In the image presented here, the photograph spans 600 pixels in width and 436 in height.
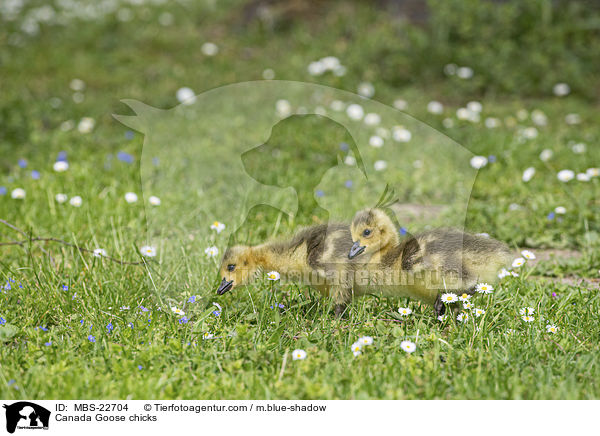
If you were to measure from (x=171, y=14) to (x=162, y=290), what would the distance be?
32.6ft

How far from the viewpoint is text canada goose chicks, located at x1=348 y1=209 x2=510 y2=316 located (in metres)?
3.94

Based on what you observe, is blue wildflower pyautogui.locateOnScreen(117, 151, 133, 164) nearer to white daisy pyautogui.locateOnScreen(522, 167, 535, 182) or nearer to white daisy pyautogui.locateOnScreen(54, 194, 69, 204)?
white daisy pyautogui.locateOnScreen(54, 194, 69, 204)

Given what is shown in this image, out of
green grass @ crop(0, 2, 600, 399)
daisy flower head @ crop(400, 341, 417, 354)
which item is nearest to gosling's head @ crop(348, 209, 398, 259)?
green grass @ crop(0, 2, 600, 399)

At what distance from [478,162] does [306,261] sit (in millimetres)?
3063

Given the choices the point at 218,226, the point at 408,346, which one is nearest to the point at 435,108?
the point at 218,226

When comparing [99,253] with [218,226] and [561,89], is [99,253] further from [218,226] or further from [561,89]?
[561,89]

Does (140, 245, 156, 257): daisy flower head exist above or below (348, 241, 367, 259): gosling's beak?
above

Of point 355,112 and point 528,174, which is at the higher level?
point 355,112

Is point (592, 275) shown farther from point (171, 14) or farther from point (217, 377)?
point (171, 14)

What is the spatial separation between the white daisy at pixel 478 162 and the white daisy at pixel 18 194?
4.19m

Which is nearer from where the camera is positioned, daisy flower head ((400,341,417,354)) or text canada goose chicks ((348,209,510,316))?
daisy flower head ((400,341,417,354))

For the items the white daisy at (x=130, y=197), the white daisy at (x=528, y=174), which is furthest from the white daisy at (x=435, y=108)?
the white daisy at (x=130, y=197)

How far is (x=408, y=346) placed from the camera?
3.75 meters
